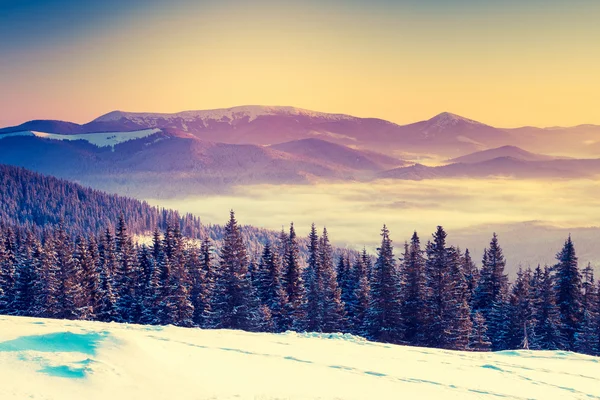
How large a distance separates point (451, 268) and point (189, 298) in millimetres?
25687

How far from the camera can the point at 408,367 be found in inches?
781

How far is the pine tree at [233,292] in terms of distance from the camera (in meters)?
45.2

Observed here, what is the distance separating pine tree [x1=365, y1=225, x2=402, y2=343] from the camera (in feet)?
134

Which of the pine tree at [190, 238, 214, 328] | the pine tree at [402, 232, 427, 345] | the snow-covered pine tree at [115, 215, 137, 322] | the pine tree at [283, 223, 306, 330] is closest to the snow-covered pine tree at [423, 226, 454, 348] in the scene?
the pine tree at [402, 232, 427, 345]

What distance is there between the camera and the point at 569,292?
45719 millimetres

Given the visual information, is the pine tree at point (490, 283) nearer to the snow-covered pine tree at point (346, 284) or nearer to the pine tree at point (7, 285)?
the snow-covered pine tree at point (346, 284)

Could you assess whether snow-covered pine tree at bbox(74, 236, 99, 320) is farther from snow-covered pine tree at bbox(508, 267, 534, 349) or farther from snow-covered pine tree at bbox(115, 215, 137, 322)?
snow-covered pine tree at bbox(508, 267, 534, 349)

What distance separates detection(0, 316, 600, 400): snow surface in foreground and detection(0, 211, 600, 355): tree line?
58.5 feet

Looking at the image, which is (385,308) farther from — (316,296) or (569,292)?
(569,292)

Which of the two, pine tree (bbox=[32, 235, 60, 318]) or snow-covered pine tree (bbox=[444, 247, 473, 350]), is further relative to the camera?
pine tree (bbox=[32, 235, 60, 318])

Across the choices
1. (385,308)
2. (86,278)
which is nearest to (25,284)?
(86,278)

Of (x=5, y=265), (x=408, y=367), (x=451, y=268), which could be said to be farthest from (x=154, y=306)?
(x=408, y=367)

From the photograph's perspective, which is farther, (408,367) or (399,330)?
(399,330)

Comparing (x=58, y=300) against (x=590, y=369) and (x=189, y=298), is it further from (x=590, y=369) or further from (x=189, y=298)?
(x=590, y=369)
